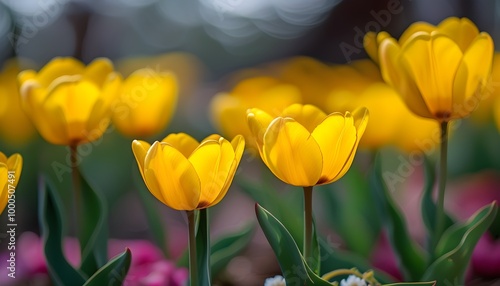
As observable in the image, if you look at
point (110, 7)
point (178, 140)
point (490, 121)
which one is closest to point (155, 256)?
point (178, 140)

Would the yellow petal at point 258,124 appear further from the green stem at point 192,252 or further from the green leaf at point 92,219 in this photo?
the green leaf at point 92,219

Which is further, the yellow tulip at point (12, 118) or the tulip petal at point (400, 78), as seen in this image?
the yellow tulip at point (12, 118)

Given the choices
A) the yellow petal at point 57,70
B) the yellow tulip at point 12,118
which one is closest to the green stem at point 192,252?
the yellow petal at point 57,70

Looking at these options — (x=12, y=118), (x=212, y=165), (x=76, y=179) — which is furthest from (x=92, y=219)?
(x=12, y=118)

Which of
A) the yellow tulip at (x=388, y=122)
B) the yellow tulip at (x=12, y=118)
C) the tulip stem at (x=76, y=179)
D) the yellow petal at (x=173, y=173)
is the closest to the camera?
the yellow petal at (x=173, y=173)

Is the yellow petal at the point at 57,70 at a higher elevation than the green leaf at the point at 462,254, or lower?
higher

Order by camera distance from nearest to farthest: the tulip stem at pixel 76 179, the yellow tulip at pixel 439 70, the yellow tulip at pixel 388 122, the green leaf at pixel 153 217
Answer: the yellow tulip at pixel 439 70 → the tulip stem at pixel 76 179 → the green leaf at pixel 153 217 → the yellow tulip at pixel 388 122

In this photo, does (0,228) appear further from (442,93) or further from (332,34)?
(332,34)

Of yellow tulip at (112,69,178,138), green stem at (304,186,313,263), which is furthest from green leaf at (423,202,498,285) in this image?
yellow tulip at (112,69,178,138)
